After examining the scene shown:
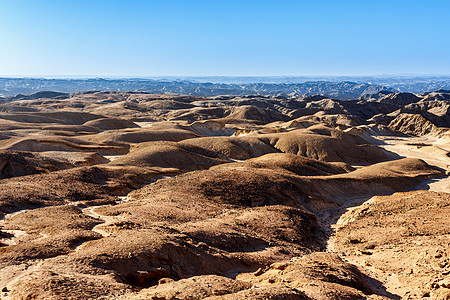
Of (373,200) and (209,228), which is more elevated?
(209,228)

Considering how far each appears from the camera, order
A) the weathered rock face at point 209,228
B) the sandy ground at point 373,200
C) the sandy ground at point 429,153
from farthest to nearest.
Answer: the sandy ground at point 429,153
the sandy ground at point 373,200
the weathered rock face at point 209,228

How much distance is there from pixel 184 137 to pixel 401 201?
143 ft

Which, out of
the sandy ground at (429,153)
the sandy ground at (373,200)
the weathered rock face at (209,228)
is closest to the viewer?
the weathered rock face at (209,228)

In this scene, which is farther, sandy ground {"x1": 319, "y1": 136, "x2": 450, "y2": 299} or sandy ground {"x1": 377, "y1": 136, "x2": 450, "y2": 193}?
sandy ground {"x1": 377, "y1": 136, "x2": 450, "y2": 193}

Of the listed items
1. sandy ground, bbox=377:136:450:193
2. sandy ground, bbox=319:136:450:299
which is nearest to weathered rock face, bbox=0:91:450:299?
sandy ground, bbox=319:136:450:299

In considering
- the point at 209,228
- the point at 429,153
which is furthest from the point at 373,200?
the point at 429,153

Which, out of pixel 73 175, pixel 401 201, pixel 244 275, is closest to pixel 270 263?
pixel 244 275

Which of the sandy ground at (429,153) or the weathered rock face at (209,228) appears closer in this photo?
the weathered rock face at (209,228)

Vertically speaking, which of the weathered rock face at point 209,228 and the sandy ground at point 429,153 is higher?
the weathered rock face at point 209,228

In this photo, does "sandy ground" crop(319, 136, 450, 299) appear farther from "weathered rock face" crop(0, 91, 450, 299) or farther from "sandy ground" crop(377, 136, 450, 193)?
"weathered rock face" crop(0, 91, 450, 299)

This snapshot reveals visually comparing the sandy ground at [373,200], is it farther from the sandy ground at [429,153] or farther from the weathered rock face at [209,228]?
the weathered rock face at [209,228]

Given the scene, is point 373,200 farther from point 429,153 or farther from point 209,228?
point 429,153

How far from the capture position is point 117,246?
49.3 feet

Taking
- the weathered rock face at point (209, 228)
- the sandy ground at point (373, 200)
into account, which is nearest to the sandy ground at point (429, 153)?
the sandy ground at point (373, 200)
